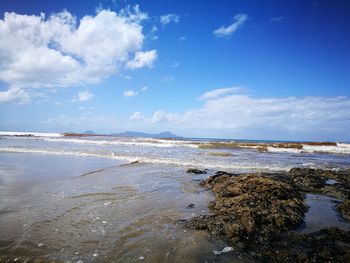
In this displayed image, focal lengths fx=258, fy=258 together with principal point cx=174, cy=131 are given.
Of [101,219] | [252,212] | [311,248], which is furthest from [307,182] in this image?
[101,219]

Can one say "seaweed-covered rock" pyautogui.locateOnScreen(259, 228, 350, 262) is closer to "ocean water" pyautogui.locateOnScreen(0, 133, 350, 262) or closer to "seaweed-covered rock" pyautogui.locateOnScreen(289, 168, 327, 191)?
"ocean water" pyautogui.locateOnScreen(0, 133, 350, 262)

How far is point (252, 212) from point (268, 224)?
0.48m

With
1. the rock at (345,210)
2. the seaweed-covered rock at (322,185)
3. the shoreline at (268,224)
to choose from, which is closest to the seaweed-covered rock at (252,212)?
the shoreline at (268,224)

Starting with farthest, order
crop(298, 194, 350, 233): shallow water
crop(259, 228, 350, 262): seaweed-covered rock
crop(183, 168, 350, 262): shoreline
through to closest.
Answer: crop(298, 194, 350, 233): shallow water → crop(183, 168, 350, 262): shoreline → crop(259, 228, 350, 262): seaweed-covered rock

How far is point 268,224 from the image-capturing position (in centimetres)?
552

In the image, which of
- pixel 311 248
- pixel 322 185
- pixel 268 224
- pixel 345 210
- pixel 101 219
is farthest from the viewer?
pixel 322 185

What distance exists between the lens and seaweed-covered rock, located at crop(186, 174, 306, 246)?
510 cm

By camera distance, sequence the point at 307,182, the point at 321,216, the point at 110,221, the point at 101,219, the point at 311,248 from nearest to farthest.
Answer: the point at 311,248 < the point at 110,221 < the point at 101,219 < the point at 321,216 < the point at 307,182

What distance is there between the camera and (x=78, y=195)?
26.3 ft

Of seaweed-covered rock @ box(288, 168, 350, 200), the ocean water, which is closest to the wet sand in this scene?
the ocean water

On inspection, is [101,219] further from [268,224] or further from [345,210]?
[345,210]

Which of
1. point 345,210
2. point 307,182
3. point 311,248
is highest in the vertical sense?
point 307,182

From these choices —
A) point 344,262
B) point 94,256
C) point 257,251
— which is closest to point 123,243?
point 94,256

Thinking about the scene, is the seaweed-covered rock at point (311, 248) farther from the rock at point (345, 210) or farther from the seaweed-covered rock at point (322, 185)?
the seaweed-covered rock at point (322, 185)
